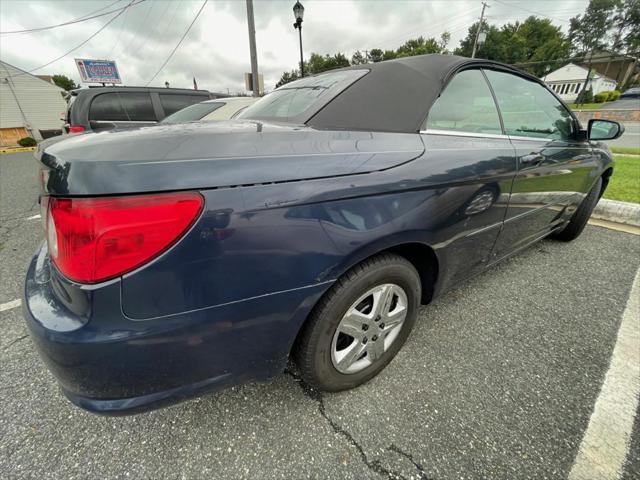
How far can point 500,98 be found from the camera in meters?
→ 1.96

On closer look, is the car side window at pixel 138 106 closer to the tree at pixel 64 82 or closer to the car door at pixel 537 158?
the car door at pixel 537 158

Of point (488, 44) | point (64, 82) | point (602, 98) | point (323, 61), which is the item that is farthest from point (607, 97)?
point (64, 82)

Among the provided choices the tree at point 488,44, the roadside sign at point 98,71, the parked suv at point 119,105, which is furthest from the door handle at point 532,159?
the tree at point 488,44

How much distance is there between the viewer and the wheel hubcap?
4.60ft

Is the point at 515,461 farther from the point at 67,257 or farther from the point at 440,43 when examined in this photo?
the point at 440,43

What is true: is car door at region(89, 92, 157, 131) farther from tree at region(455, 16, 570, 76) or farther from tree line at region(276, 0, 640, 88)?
tree at region(455, 16, 570, 76)

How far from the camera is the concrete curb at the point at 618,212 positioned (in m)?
3.72

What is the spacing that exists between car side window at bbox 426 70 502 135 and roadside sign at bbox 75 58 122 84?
100ft

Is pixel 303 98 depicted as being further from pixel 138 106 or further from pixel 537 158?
pixel 138 106

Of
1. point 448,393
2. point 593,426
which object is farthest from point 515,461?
point 593,426

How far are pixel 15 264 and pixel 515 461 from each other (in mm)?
4197

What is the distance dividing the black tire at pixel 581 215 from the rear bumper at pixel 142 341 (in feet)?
11.0

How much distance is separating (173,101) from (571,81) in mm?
61537

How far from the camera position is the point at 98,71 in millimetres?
25047
